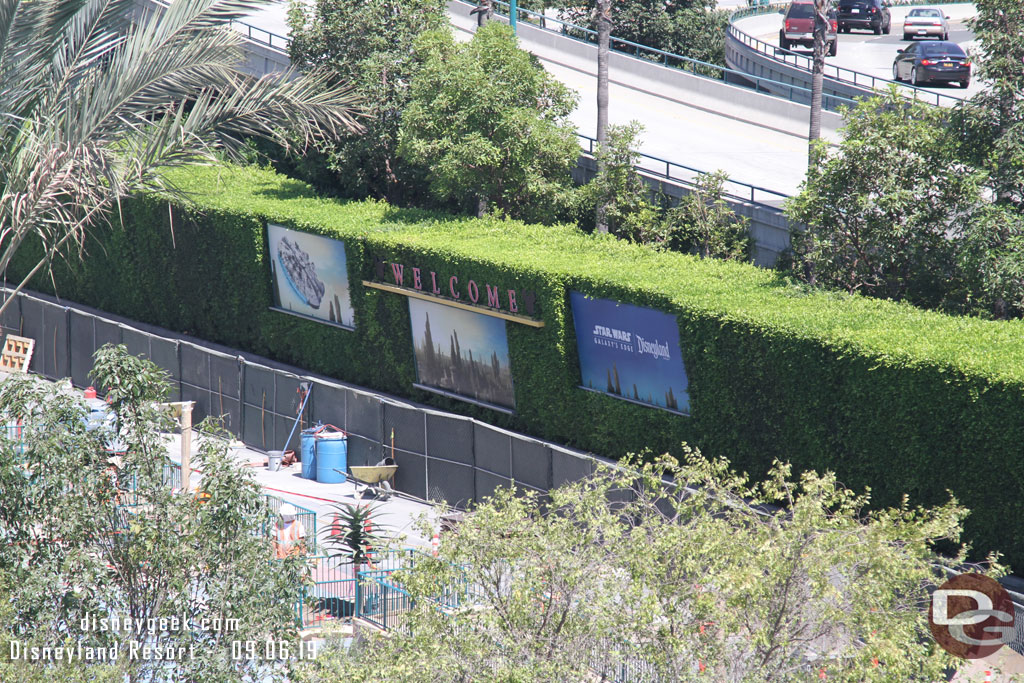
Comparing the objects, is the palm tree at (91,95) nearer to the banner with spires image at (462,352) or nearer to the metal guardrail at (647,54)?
the banner with spires image at (462,352)

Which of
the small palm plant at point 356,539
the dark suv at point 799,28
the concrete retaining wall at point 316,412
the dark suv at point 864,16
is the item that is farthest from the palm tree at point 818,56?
the dark suv at point 864,16

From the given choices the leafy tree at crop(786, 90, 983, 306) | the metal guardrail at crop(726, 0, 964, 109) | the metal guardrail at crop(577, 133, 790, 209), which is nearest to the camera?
the leafy tree at crop(786, 90, 983, 306)

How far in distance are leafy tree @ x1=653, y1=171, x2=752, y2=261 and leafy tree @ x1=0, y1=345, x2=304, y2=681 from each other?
16.7 meters

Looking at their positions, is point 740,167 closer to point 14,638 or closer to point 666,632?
point 666,632

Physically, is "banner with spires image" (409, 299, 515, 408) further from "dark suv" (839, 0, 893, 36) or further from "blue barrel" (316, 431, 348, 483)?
"dark suv" (839, 0, 893, 36)

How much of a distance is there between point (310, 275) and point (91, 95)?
13795 mm

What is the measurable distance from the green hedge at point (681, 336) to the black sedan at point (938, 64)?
23.1 meters

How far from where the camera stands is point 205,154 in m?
18.9

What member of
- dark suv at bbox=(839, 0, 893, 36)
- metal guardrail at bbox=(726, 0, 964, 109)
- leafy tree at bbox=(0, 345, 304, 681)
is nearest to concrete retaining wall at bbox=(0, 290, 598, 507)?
leafy tree at bbox=(0, 345, 304, 681)

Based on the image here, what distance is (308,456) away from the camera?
28219mm

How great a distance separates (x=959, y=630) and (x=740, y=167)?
64.6ft

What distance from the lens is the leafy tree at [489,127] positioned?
94.3ft

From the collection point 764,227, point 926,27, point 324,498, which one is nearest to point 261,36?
point 324,498

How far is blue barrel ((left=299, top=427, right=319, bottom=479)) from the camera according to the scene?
2817 centimetres
